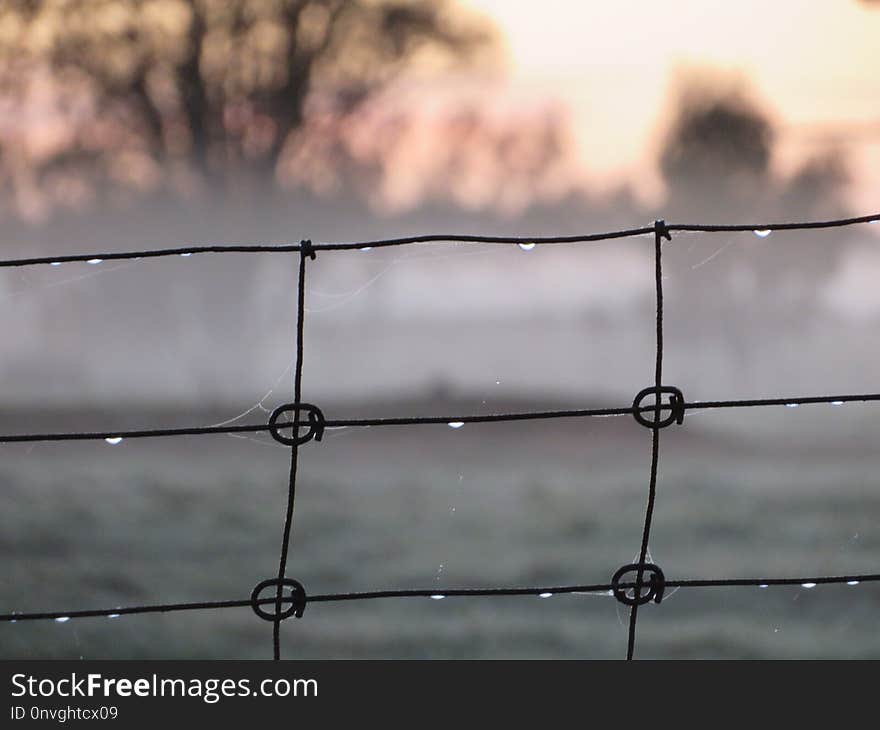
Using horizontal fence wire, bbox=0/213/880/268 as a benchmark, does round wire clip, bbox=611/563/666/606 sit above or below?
below

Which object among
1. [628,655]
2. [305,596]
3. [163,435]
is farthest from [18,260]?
[628,655]

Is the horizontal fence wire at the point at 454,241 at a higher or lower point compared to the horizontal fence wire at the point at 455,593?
higher

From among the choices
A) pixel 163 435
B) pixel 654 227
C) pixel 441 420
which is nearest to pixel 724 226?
pixel 654 227

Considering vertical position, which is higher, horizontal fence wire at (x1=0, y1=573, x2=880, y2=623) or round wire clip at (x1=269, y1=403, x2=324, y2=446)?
round wire clip at (x1=269, y1=403, x2=324, y2=446)

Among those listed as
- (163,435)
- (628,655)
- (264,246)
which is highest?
(264,246)

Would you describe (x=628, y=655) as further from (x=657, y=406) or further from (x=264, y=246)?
(x=264, y=246)

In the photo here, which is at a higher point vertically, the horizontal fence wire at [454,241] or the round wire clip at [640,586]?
the horizontal fence wire at [454,241]

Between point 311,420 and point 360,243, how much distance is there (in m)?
0.17

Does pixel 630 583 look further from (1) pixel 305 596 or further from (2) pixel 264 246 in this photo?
(2) pixel 264 246

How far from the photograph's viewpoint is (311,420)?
3.76 ft

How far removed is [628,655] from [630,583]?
0.27 feet

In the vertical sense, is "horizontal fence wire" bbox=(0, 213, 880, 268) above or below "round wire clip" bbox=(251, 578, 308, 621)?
above

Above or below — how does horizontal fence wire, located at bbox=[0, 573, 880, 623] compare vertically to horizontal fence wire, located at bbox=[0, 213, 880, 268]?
below

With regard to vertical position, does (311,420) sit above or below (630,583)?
above
